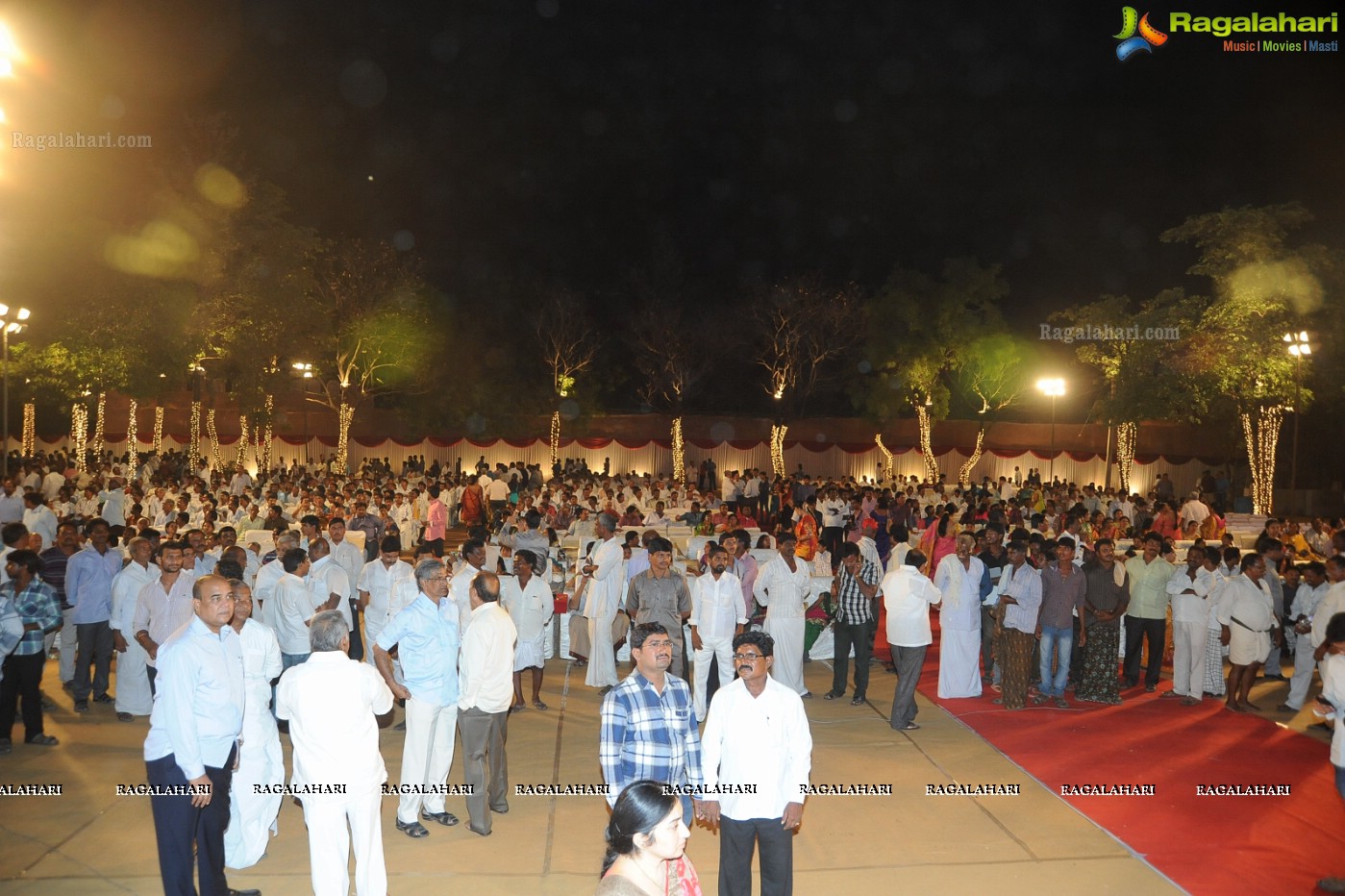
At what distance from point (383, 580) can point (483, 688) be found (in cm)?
318

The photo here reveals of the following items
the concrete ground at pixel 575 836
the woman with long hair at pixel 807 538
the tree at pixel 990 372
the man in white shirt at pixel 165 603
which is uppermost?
the tree at pixel 990 372

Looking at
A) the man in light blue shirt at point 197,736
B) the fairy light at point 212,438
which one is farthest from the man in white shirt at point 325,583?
the fairy light at point 212,438

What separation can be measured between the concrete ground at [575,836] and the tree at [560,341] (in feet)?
101

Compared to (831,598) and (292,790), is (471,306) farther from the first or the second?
(292,790)

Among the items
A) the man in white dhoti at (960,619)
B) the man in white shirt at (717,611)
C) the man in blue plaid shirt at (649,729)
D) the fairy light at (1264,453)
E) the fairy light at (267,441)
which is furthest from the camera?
the fairy light at (267,441)

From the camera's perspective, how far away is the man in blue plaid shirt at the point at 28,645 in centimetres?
723

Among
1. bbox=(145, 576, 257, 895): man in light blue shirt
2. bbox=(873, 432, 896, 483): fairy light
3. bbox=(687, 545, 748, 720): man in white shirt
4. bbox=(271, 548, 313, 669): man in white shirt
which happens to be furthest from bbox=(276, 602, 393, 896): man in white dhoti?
bbox=(873, 432, 896, 483): fairy light

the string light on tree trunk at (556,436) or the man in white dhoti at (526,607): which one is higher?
the string light on tree trunk at (556,436)

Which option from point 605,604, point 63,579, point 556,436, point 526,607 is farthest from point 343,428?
point 526,607

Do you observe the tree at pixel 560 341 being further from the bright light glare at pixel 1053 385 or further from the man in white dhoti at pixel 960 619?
the man in white dhoti at pixel 960 619

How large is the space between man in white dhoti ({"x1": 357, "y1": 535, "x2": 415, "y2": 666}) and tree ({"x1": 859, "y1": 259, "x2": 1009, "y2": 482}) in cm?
2800

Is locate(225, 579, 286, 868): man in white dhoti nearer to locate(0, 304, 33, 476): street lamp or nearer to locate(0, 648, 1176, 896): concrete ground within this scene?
locate(0, 648, 1176, 896): concrete ground

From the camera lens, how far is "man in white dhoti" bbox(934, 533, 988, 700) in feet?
30.7

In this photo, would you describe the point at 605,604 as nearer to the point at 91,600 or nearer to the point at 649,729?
the point at 91,600
